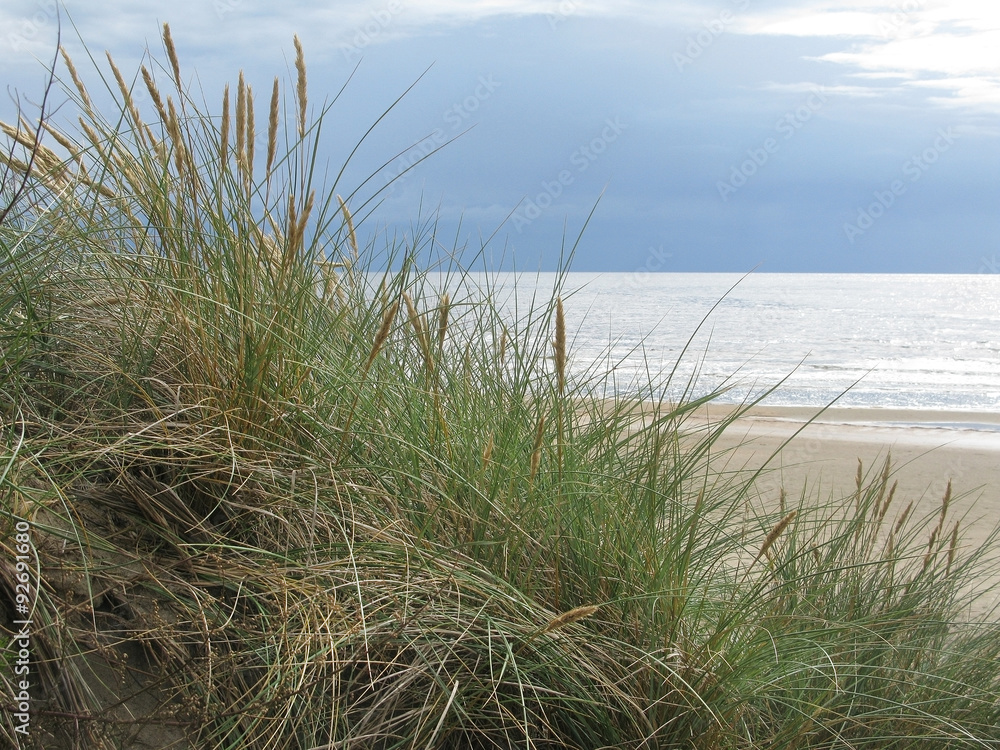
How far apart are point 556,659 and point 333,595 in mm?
429

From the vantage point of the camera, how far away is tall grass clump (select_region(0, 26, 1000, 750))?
136 cm

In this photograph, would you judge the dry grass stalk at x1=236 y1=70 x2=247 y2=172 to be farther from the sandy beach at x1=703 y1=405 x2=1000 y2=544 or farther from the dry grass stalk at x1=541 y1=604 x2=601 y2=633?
the sandy beach at x1=703 y1=405 x2=1000 y2=544

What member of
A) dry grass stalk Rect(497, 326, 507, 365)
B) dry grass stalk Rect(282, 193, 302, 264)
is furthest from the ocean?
dry grass stalk Rect(282, 193, 302, 264)

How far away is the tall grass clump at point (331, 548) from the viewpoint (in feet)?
4.47

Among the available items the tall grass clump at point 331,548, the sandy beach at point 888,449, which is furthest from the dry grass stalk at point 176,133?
the sandy beach at point 888,449

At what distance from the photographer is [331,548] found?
1.52 m

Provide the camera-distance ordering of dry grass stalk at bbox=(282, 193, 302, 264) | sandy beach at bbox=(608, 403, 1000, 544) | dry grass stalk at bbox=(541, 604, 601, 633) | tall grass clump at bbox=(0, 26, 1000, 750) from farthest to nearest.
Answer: sandy beach at bbox=(608, 403, 1000, 544) < dry grass stalk at bbox=(282, 193, 302, 264) < tall grass clump at bbox=(0, 26, 1000, 750) < dry grass stalk at bbox=(541, 604, 601, 633)

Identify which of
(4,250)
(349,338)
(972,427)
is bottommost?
(972,427)

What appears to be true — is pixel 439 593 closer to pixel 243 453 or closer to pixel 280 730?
pixel 280 730

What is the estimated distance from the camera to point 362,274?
101 inches

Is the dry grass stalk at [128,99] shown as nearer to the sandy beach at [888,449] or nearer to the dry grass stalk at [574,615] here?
the dry grass stalk at [574,615]

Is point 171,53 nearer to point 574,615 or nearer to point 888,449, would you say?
point 574,615

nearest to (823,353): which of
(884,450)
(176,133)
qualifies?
(884,450)

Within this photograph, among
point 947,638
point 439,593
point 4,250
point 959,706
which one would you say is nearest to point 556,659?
point 439,593
